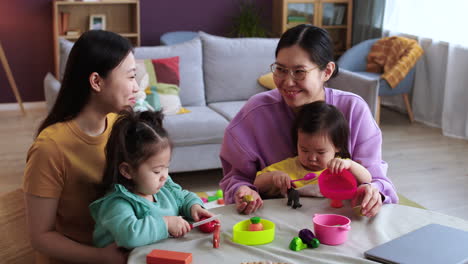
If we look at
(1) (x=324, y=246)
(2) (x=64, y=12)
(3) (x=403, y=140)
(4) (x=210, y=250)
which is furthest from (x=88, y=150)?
(2) (x=64, y=12)

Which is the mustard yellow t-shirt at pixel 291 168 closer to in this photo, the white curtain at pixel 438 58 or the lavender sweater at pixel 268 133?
the lavender sweater at pixel 268 133

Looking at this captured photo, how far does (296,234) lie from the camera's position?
1.48m

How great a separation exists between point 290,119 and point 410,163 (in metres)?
2.58

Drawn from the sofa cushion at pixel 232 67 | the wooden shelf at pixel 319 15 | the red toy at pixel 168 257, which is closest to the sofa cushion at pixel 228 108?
the sofa cushion at pixel 232 67

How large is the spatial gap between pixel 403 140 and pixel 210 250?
3827 millimetres

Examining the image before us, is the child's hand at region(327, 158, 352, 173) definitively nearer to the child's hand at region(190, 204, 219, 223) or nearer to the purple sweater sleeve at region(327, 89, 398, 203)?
the purple sweater sleeve at region(327, 89, 398, 203)

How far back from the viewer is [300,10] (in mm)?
6383

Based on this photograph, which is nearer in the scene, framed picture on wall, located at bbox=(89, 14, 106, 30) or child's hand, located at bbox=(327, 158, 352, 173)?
child's hand, located at bbox=(327, 158, 352, 173)

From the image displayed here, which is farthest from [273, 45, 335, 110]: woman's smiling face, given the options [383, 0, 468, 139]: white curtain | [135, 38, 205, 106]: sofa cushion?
[383, 0, 468, 139]: white curtain

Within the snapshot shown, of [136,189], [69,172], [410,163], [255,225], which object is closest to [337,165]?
[255,225]

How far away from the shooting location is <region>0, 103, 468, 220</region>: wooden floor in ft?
12.1

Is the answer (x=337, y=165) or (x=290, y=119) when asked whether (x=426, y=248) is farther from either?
(x=290, y=119)

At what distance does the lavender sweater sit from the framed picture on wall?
4.21m

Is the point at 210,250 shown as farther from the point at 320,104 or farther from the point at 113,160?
the point at 320,104
